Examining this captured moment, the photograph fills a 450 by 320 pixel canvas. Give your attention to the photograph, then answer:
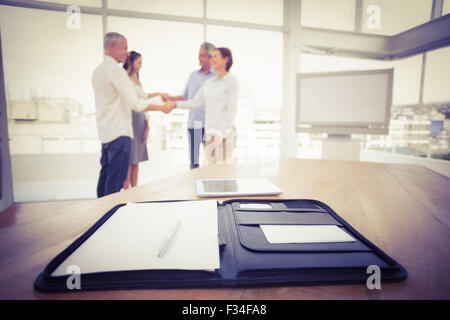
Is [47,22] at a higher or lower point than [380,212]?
higher

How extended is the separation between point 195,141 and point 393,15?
355 cm

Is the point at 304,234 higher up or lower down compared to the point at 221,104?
lower down

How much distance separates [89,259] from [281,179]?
0.76 metres

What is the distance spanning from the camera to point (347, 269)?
311 millimetres

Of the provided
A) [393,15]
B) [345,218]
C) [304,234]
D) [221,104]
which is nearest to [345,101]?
[221,104]

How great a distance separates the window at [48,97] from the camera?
2639mm

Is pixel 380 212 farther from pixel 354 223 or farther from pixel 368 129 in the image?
pixel 368 129

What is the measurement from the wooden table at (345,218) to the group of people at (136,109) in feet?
3.19

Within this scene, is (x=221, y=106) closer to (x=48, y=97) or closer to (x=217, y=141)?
(x=217, y=141)

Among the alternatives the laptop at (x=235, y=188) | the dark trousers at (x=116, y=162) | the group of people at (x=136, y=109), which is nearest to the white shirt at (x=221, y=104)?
the group of people at (x=136, y=109)

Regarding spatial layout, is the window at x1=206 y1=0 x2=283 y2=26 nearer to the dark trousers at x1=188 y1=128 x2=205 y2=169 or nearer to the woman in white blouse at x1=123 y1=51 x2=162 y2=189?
the woman in white blouse at x1=123 y1=51 x2=162 y2=189

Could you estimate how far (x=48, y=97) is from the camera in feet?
9.31

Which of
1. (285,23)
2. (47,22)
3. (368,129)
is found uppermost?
(285,23)
